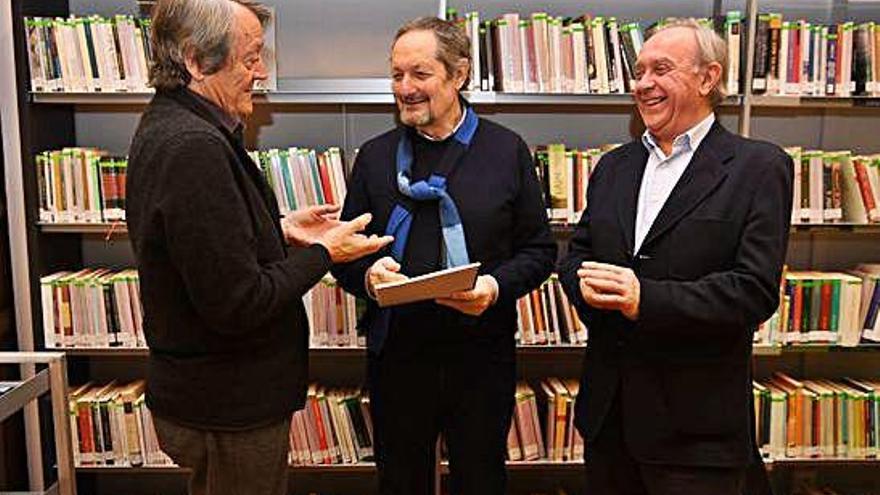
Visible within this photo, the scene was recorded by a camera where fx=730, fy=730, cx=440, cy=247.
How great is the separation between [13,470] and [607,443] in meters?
2.15

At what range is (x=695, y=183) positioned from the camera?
1550 millimetres

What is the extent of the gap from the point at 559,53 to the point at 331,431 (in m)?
1.52

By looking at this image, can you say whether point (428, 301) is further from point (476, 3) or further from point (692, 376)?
point (476, 3)

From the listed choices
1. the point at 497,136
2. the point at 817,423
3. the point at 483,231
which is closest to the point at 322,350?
the point at 483,231

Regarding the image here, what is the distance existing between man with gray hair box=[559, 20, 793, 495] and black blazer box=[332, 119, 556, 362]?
0.85 ft

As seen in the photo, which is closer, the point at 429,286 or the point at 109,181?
the point at 429,286

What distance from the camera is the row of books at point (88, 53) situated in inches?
94.3

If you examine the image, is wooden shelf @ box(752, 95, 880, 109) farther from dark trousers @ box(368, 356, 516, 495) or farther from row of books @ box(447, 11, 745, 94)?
dark trousers @ box(368, 356, 516, 495)

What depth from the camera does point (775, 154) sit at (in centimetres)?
154

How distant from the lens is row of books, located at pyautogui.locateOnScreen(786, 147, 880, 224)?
2.49m

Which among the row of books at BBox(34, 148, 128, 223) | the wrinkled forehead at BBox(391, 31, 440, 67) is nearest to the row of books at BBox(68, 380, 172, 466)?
the row of books at BBox(34, 148, 128, 223)

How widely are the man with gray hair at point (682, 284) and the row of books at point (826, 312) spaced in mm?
1027

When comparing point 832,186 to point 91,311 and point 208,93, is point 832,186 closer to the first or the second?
point 208,93

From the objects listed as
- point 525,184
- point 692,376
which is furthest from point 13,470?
point 692,376
